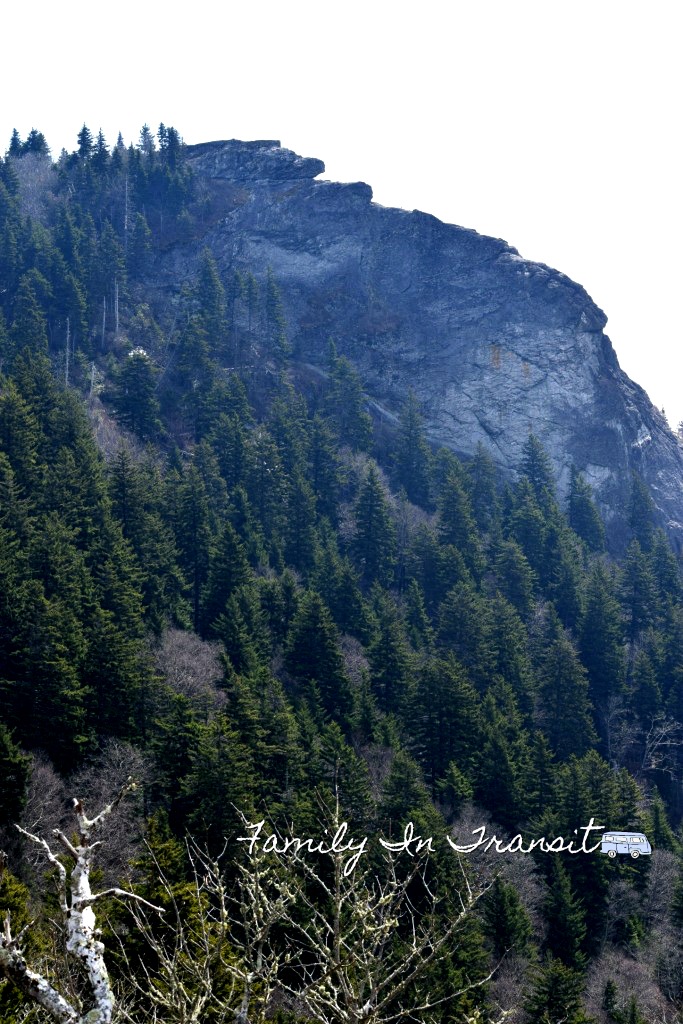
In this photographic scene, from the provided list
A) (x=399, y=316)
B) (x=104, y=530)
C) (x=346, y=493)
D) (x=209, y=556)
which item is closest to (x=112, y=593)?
(x=104, y=530)

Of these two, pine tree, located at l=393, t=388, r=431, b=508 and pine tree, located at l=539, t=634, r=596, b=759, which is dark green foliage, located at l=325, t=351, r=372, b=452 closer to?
pine tree, located at l=393, t=388, r=431, b=508

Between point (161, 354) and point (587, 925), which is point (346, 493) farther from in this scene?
point (587, 925)

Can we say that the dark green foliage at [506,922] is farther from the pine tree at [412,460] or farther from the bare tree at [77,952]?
the pine tree at [412,460]

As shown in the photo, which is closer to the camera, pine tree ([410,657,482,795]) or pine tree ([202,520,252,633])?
pine tree ([410,657,482,795])

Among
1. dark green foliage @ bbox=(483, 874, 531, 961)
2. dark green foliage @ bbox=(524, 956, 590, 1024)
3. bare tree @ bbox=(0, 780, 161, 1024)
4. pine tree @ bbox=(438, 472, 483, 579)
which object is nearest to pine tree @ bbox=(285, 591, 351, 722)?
dark green foliage @ bbox=(483, 874, 531, 961)

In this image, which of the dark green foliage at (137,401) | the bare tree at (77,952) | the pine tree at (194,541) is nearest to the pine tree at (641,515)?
the dark green foliage at (137,401)

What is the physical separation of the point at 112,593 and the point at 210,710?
8.12 meters

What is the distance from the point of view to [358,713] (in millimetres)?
44344

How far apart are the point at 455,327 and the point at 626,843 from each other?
66.9 meters

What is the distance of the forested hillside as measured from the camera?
2144cm

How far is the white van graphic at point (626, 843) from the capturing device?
132 feet

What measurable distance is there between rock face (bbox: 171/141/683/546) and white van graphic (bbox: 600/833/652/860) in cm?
5167

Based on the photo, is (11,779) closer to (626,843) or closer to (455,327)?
(626,843)

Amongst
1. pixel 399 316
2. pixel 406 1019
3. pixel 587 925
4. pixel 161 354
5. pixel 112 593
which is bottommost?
pixel 587 925
